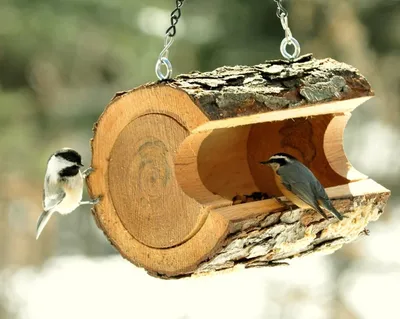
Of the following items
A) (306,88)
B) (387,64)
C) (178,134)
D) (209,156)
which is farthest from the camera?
(387,64)

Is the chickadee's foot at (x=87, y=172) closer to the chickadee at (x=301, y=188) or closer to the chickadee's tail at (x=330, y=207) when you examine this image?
the chickadee at (x=301, y=188)

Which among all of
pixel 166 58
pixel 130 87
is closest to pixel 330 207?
pixel 166 58

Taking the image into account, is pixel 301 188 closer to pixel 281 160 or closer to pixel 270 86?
pixel 281 160

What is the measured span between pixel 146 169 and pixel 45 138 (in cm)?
308

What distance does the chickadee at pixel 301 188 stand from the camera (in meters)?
2.10

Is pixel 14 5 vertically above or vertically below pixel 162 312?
above

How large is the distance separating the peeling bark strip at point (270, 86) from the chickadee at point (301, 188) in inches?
7.0

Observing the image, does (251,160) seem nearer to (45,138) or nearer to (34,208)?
(45,138)

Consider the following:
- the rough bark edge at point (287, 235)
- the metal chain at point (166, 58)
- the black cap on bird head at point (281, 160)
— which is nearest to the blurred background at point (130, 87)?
the rough bark edge at point (287, 235)

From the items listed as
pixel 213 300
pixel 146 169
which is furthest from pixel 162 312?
pixel 146 169

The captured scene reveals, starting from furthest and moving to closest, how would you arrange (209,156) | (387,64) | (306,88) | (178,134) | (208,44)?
(387,64) < (208,44) < (209,156) < (306,88) < (178,134)

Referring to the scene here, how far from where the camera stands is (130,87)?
16.4ft

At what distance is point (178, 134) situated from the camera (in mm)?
1992

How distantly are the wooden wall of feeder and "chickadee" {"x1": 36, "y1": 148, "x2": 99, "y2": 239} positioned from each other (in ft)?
0.23
